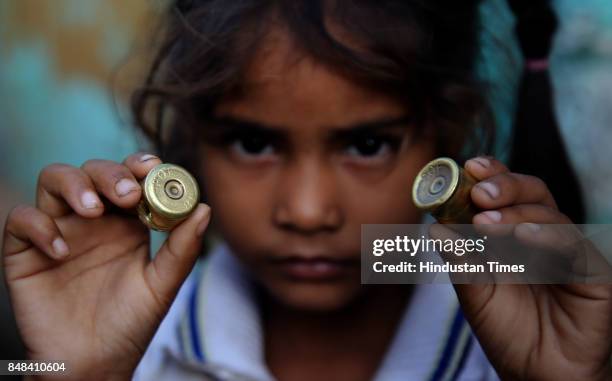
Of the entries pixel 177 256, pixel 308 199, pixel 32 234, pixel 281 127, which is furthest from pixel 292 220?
pixel 32 234

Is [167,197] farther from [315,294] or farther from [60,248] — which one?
[315,294]

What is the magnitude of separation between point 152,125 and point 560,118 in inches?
34.7

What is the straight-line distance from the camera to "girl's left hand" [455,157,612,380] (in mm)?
894

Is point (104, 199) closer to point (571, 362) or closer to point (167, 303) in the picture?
point (167, 303)

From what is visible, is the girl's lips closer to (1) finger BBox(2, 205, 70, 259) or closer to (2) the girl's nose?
(2) the girl's nose

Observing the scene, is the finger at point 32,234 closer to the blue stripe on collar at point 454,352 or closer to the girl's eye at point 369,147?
the girl's eye at point 369,147

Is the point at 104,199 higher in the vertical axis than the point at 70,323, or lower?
higher

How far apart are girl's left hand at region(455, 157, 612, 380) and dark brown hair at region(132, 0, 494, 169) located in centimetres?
42

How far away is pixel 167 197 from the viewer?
2.82 feet

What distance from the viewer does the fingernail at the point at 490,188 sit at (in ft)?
2.72

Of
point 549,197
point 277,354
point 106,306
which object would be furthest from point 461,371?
point 106,306

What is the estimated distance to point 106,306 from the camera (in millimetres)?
991

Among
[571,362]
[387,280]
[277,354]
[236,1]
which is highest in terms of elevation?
[236,1]

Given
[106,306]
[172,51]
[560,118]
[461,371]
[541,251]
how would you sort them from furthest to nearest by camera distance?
[560,118] < [172,51] < [461,371] < [106,306] < [541,251]
